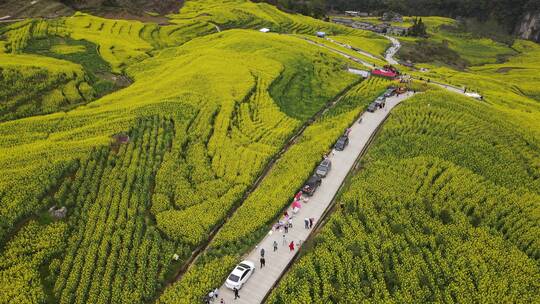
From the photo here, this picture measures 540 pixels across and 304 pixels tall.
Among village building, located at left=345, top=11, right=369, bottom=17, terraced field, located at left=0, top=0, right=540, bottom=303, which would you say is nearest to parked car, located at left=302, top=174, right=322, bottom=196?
terraced field, located at left=0, top=0, right=540, bottom=303

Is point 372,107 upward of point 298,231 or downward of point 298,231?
upward

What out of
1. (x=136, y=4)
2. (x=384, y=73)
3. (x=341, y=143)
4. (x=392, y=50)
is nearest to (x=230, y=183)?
(x=341, y=143)

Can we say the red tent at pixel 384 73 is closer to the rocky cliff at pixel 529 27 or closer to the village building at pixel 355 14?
the village building at pixel 355 14

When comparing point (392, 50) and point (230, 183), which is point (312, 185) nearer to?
point (230, 183)

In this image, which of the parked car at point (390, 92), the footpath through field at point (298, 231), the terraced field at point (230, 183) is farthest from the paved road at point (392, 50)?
the footpath through field at point (298, 231)

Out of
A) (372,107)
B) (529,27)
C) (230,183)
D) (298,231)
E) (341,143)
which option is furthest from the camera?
(529,27)
